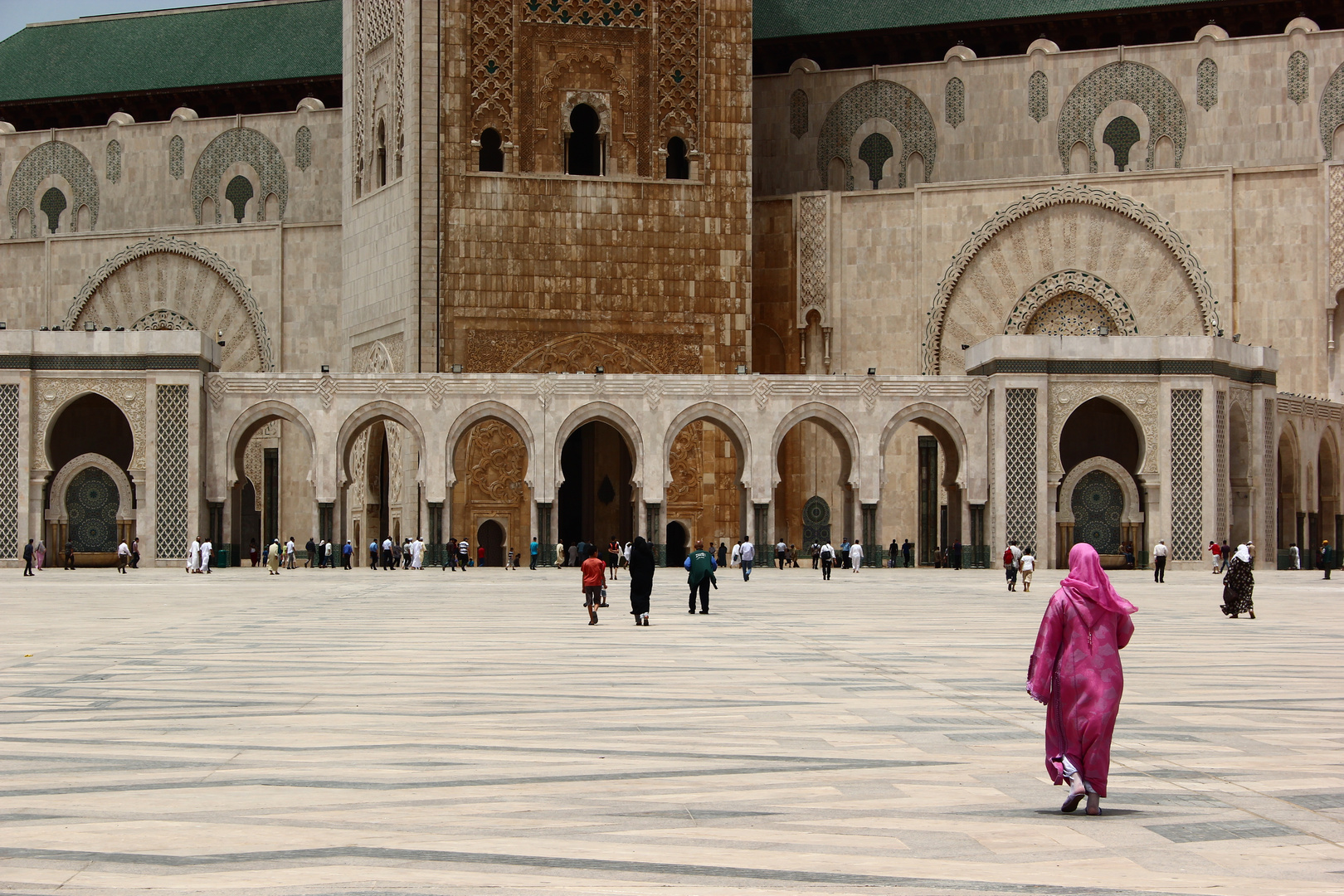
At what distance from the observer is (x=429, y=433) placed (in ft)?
109

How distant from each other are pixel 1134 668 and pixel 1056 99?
2956 cm

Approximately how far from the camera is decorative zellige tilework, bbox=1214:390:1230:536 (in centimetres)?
3269

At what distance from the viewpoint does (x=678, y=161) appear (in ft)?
123

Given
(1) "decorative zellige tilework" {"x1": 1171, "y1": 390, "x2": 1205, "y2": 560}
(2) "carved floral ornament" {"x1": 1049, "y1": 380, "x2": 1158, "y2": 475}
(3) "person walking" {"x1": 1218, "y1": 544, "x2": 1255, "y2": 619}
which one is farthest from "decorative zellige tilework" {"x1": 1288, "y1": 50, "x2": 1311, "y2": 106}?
(3) "person walking" {"x1": 1218, "y1": 544, "x2": 1255, "y2": 619}

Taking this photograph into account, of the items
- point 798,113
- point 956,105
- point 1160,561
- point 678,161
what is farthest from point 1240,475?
point 798,113

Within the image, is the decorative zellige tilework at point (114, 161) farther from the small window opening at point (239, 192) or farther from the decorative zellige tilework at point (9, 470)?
the decorative zellige tilework at point (9, 470)

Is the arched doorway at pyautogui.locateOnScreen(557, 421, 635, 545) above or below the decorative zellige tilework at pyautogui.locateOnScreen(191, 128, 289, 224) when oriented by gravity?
below

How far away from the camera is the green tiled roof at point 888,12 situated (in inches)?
1604

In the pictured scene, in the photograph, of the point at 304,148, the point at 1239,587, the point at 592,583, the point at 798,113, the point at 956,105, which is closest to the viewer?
the point at 592,583

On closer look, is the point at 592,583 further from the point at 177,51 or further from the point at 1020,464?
the point at 177,51

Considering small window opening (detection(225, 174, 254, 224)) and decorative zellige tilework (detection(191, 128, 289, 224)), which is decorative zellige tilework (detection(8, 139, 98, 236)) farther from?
small window opening (detection(225, 174, 254, 224))

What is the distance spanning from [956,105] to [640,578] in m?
26.1

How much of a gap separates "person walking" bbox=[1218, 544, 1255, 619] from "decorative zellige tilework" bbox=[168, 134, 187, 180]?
103ft

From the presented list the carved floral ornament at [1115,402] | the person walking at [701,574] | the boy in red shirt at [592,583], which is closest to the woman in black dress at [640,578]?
the boy in red shirt at [592,583]
